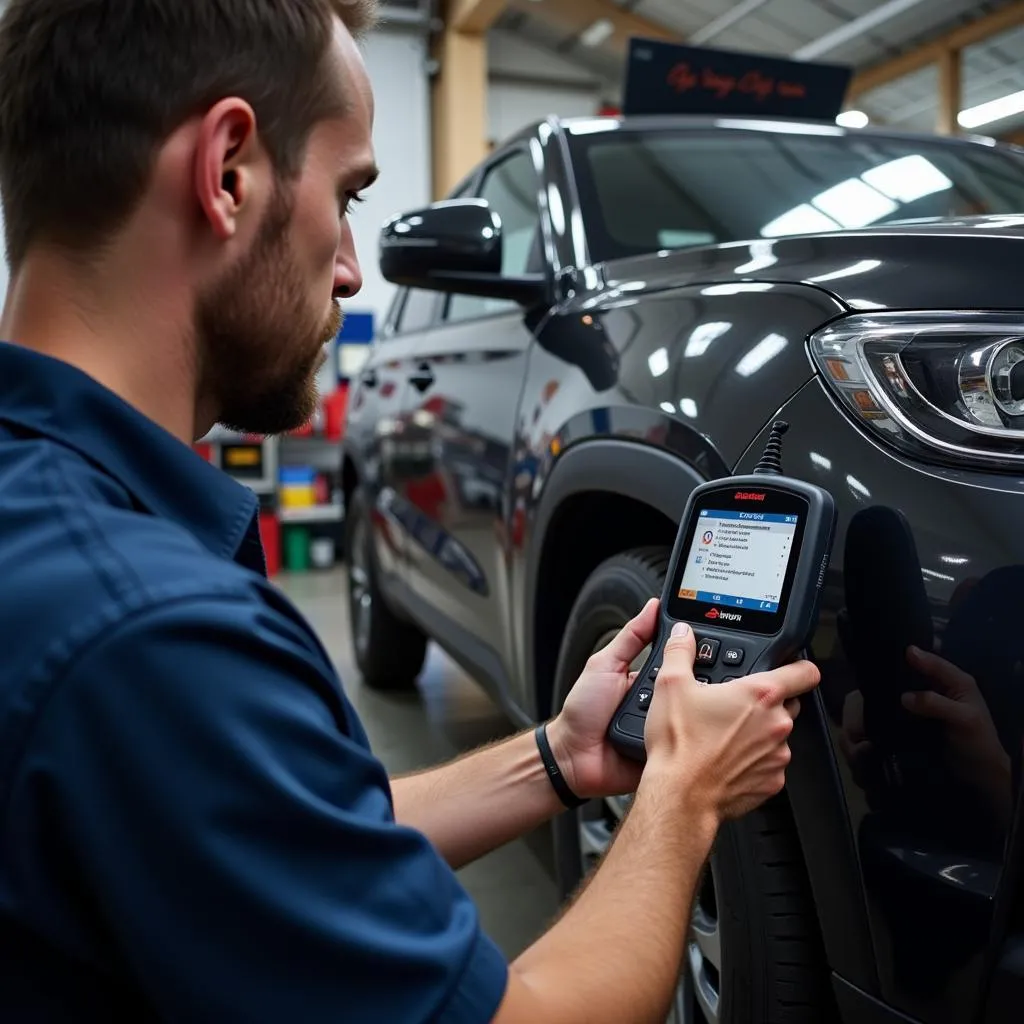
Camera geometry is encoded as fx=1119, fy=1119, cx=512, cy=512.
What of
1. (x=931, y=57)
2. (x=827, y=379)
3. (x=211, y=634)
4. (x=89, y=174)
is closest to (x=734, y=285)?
(x=827, y=379)

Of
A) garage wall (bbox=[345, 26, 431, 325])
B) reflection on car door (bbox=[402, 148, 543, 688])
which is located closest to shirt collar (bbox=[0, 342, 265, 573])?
reflection on car door (bbox=[402, 148, 543, 688])

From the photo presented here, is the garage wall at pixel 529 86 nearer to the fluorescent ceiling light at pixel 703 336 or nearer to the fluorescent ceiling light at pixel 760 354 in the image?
the fluorescent ceiling light at pixel 703 336

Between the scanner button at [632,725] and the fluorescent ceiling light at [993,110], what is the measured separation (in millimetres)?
10022

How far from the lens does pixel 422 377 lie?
2.57 metres

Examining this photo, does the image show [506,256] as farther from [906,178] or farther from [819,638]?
[819,638]

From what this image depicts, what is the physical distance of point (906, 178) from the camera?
214cm

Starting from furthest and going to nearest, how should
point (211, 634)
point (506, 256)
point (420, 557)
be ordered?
1. point (420, 557)
2. point (506, 256)
3. point (211, 634)

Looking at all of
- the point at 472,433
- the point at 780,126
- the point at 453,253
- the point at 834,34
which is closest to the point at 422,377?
the point at 472,433

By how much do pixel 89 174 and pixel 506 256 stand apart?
170 cm

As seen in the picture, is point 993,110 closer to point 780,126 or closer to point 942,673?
point 780,126

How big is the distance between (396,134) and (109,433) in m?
8.90

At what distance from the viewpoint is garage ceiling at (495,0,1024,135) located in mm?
8969

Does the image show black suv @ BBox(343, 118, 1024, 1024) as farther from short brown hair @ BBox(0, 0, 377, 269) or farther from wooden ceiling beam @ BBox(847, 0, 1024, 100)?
wooden ceiling beam @ BBox(847, 0, 1024, 100)

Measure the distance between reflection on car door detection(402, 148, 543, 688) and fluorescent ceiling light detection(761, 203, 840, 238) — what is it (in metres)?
0.41
